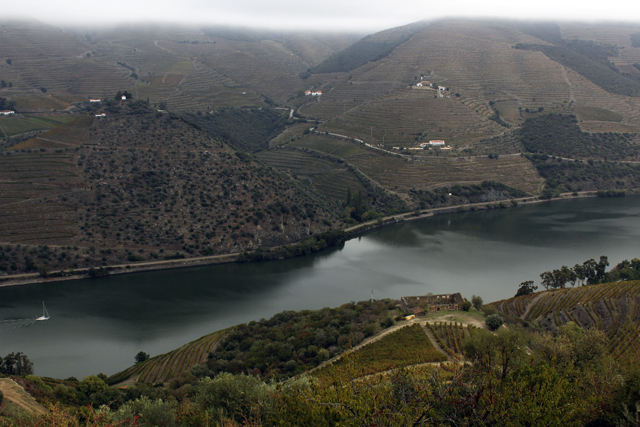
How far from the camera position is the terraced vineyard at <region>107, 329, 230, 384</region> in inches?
1097

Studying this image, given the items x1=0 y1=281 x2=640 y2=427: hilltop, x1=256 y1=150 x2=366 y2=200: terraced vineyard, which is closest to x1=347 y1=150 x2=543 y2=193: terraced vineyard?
x1=256 y1=150 x2=366 y2=200: terraced vineyard

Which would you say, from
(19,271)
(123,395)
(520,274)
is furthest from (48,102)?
(520,274)

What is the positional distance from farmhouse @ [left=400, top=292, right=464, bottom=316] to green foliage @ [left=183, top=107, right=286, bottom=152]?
5604cm

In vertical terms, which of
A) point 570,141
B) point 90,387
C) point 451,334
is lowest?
point 90,387

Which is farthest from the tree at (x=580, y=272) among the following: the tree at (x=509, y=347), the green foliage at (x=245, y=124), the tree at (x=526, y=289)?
the green foliage at (x=245, y=124)

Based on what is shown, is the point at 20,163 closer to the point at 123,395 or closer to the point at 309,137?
the point at 123,395

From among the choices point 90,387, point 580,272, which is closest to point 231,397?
point 90,387

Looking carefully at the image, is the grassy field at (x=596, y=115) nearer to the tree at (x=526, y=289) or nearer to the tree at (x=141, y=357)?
the tree at (x=526, y=289)

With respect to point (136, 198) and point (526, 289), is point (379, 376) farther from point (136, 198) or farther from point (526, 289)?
point (136, 198)

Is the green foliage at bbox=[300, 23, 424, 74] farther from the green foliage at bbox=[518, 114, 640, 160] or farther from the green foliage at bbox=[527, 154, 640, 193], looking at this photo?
the green foliage at bbox=[527, 154, 640, 193]

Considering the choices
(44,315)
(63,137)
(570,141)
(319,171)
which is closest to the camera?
(44,315)

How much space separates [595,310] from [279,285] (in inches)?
1055

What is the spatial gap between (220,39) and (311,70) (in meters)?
41.8

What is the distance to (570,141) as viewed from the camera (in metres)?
79.2
